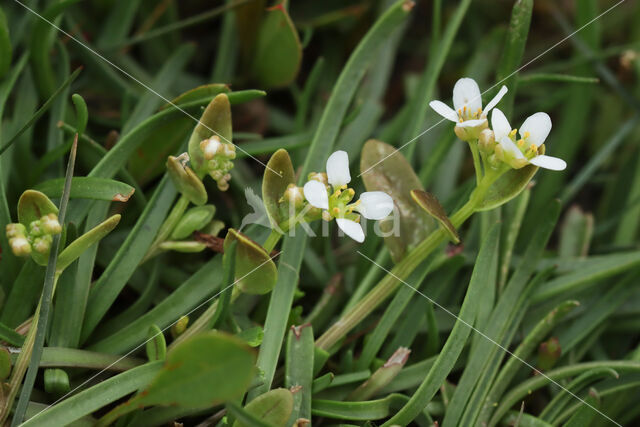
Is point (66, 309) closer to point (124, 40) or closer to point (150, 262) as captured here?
point (150, 262)

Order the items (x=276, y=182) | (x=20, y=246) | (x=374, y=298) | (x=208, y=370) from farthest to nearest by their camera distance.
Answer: (x=374, y=298) < (x=276, y=182) < (x=20, y=246) < (x=208, y=370)

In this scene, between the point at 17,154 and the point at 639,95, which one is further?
the point at 639,95

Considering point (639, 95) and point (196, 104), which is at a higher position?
point (639, 95)

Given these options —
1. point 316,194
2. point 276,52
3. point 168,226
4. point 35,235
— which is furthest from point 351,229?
point 276,52

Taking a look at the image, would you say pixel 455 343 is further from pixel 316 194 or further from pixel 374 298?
pixel 316 194

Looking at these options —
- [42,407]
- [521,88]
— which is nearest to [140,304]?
[42,407]

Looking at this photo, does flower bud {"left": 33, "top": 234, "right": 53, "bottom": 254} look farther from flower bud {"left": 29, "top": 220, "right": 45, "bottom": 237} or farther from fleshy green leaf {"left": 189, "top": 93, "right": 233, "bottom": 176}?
fleshy green leaf {"left": 189, "top": 93, "right": 233, "bottom": 176}

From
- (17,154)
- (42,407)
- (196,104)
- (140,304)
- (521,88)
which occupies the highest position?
(521,88)

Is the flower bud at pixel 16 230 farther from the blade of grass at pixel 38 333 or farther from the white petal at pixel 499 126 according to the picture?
the white petal at pixel 499 126
